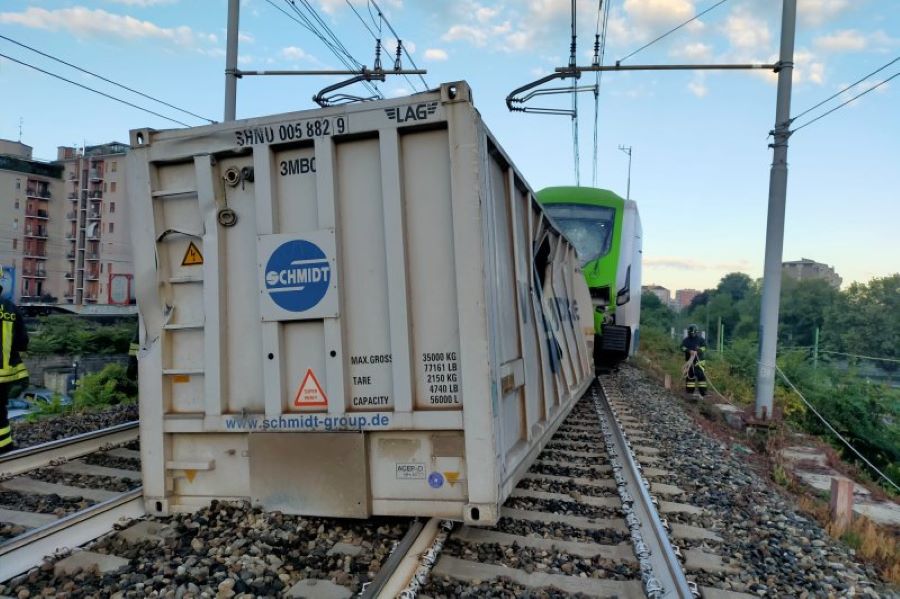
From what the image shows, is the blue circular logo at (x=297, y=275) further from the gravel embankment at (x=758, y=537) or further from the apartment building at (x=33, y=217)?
the apartment building at (x=33, y=217)

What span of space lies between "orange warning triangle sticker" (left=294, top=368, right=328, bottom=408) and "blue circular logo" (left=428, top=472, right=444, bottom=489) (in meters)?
0.81

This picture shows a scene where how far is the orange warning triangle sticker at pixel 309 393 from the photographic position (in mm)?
3721

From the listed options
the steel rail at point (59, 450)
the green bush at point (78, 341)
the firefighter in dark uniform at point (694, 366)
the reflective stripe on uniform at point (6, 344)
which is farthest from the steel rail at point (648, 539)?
Answer: the green bush at point (78, 341)

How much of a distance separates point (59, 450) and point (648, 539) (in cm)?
529

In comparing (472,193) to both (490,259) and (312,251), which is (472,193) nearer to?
(490,259)

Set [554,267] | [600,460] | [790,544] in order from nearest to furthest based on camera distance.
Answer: [790,544], [600,460], [554,267]

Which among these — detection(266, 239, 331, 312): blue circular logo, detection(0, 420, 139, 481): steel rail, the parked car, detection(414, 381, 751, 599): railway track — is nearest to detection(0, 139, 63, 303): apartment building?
the parked car

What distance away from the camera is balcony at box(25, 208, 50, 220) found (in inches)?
2901

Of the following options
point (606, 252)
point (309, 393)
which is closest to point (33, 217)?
point (606, 252)

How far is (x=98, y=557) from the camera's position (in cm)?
339

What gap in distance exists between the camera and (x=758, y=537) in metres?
3.98

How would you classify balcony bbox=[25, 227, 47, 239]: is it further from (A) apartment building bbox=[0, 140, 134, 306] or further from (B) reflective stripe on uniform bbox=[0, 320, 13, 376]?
(B) reflective stripe on uniform bbox=[0, 320, 13, 376]

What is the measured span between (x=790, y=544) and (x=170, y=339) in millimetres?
4376

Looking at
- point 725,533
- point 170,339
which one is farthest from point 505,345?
point 170,339
